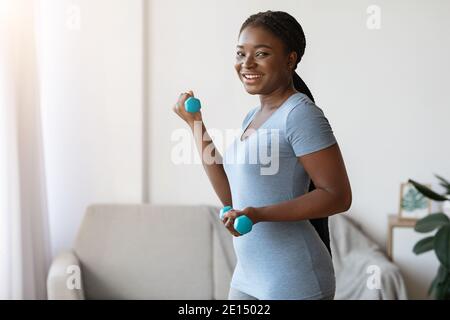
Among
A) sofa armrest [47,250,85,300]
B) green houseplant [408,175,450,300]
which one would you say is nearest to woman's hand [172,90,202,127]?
green houseplant [408,175,450,300]

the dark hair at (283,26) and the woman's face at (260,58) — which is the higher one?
the dark hair at (283,26)

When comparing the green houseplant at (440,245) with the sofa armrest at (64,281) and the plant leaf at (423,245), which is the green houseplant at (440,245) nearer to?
the plant leaf at (423,245)

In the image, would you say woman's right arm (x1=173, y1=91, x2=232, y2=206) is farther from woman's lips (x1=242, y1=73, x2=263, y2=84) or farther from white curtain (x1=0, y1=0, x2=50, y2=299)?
white curtain (x1=0, y1=0, x2=50, y2=299)

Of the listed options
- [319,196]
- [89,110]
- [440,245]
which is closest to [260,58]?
[319,196]

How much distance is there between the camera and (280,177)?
22.8 inches

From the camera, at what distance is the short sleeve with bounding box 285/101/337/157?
1.80 ft

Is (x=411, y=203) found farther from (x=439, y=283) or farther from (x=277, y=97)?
(x=277, y=97)

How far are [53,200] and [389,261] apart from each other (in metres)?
1.21

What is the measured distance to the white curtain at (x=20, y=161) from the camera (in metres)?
2.01

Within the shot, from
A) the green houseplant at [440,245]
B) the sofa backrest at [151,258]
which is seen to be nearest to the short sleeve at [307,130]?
the green houseplant at [440,245]

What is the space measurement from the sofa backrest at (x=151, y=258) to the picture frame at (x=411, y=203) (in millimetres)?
631

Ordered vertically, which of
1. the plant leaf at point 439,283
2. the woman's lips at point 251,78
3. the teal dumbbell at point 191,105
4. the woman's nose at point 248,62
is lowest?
the plant leaf at point 439,283

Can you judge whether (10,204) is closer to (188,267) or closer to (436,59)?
(188,267)

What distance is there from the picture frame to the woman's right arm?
5.93ft
